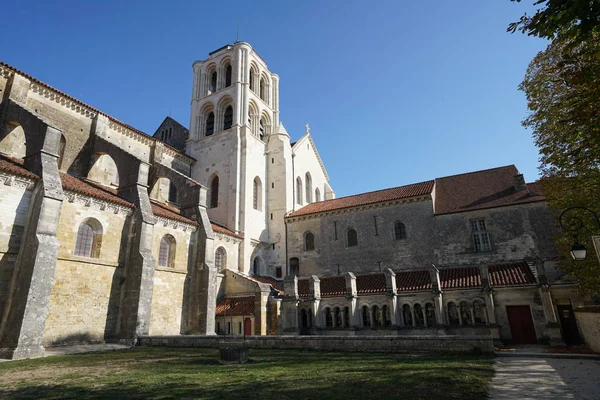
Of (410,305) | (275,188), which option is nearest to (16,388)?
(410,305)

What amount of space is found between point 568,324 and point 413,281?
763cm

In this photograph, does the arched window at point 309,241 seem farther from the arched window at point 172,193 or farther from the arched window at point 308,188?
the arched window at point 172,193

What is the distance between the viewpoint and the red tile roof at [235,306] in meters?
22.2

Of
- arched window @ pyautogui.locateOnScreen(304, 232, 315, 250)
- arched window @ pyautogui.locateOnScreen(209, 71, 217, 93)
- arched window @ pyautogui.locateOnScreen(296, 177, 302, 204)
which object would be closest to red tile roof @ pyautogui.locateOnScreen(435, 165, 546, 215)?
arched window @ pyautogui.locateOnScreen(304, 232, 315, 250)

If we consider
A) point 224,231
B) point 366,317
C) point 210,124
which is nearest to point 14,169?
point 224,231

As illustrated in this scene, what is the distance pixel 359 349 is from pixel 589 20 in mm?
12139

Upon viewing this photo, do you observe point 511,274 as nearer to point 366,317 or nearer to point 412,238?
point 412,238

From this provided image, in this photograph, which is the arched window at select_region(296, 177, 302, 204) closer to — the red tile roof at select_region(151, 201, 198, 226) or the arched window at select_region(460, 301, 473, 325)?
the red tile roof at select_region(151, 201, 198, 226)

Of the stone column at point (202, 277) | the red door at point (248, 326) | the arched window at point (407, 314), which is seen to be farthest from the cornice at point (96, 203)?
the arched window at point (407, 314)

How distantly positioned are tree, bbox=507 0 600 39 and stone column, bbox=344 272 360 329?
57.2 feet

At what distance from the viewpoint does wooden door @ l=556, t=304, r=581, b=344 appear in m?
17.4

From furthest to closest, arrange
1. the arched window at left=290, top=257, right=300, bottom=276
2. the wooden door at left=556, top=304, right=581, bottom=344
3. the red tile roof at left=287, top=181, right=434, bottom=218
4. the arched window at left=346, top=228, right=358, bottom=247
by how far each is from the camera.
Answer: the arched window at left=290, top=257, right=300, bottom=276, the arched window at left=346, top=228, right=358, bottom=247, the red tile roof at left=287, top=181, right=434, bottom=218, the wooden door at left=556, top=304, right=581, bottom=344

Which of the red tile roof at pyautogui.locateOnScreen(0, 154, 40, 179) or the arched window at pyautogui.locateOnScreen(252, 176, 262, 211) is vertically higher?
the arched window at pyautogui.locateOnScreen(252, 176, 262, 211)

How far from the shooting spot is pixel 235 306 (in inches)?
907
